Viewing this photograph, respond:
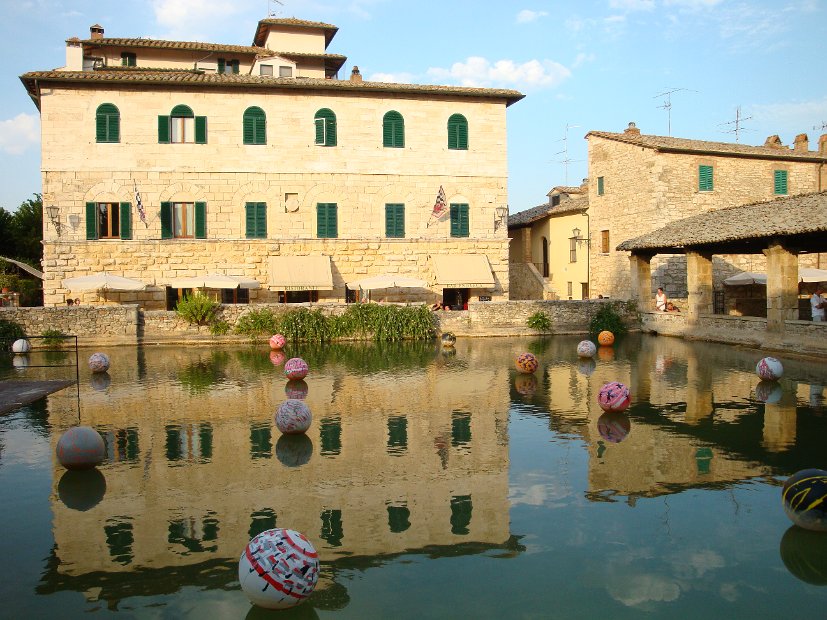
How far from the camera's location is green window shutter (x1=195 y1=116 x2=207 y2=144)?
30.2m

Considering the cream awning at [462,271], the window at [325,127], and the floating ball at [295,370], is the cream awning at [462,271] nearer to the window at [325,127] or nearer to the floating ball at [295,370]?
the window at [325,127]

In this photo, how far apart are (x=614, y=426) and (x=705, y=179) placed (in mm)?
26019

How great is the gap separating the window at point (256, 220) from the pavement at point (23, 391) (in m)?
14.2

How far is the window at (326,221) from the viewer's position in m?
31.1

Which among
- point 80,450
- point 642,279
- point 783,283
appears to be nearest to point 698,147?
point 642,279

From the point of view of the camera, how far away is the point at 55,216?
95.7 feet

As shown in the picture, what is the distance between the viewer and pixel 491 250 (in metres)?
32.5

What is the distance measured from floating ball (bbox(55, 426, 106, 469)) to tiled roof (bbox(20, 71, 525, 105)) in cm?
2319

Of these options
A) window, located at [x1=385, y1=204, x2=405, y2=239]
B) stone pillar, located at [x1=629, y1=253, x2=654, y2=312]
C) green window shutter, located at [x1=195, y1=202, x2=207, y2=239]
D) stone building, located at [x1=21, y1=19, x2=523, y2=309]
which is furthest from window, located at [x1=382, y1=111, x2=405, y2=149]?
stone pillar, located at [x1=629, y1=253, x2=654, y2=312]

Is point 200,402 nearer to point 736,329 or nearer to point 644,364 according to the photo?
point 644,364

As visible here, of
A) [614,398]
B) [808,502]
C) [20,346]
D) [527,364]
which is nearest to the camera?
A: [808,502]

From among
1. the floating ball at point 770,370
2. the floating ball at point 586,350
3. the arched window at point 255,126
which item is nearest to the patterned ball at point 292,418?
the floating ball at point 770,370

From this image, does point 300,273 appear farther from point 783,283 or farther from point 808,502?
point 808,502

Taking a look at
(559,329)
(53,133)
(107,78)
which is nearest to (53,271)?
(53,133)
